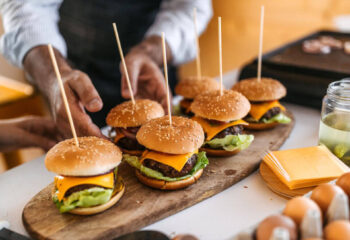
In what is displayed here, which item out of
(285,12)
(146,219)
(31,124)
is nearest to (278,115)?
(146,219)

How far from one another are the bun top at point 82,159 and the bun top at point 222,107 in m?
0.59

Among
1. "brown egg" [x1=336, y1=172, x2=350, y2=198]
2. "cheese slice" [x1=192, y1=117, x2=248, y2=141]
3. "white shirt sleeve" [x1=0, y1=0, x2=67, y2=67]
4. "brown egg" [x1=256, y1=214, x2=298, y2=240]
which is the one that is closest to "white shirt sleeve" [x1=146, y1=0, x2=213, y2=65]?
"white shirt sleeve" [x1=0, y1=0, x2=67, y2=67]

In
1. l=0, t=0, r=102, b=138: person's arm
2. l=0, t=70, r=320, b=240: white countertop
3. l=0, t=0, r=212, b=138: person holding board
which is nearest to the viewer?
l=0, t=70, r=320, b=240: white countertop

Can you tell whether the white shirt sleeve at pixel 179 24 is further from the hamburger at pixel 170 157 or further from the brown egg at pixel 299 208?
the brown egg at pixel 299 208

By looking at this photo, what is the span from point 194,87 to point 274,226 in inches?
53.8

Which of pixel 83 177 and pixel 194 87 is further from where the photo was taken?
pixel 194 87

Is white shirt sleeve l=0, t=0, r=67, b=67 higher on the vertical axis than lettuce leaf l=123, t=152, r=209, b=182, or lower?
higher

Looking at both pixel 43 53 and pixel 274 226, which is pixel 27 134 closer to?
pixel 43 53

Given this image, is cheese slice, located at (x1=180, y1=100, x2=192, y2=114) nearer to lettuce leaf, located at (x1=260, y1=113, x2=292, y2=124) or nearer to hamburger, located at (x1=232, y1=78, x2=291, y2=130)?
hamburger, located at (x1=232, y1=78, x2=291, y2=130)

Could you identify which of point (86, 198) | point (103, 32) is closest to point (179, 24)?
point (103, 32)

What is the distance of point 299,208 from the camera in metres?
1.15

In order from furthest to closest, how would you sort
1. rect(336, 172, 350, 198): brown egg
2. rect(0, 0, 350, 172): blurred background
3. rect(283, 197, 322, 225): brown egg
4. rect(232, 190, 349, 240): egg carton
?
rect(0, 0, 350, 172): blurred background < rect(336, 172, 350, 198): brown egg < rect(283, 197, 322, 225): brown egg < rect(232, 190, 349, 240): egg carton

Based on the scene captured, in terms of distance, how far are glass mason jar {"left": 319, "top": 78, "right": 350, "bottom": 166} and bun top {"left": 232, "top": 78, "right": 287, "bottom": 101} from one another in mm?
379

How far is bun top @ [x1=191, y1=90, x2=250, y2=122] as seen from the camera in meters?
1.86
